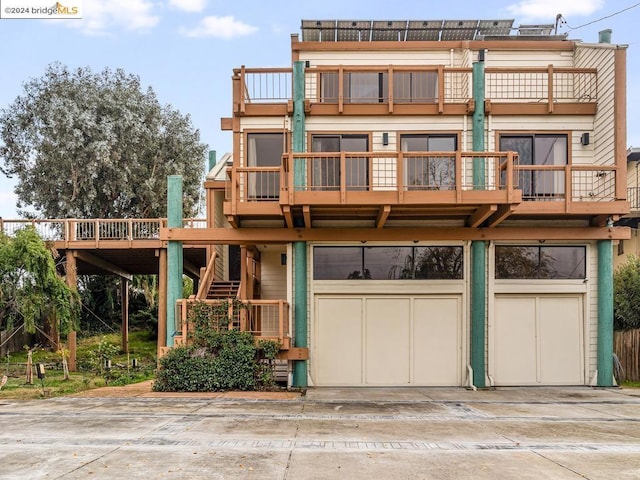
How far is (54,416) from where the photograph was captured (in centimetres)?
812

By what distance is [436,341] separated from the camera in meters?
11.7

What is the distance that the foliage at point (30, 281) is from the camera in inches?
593

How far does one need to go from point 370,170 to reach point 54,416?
296 inches

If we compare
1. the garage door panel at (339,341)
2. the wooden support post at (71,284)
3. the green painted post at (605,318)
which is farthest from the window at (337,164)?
the wooden support post at (71,284)

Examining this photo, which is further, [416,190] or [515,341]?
[515,341]

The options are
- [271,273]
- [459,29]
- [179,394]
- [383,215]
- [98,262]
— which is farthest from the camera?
[98,262]

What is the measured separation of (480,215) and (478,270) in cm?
146

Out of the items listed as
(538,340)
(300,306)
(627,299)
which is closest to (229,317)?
(300,306)

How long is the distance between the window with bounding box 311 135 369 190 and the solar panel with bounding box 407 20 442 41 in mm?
4246

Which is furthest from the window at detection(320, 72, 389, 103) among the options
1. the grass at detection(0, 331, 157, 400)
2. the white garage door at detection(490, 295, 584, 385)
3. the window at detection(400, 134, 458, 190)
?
the grass at detection(0, 331, 157, 400)

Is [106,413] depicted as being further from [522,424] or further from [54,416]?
[522,424]

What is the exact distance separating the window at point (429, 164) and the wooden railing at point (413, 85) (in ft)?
2.43

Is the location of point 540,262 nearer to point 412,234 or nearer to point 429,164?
point 412,234

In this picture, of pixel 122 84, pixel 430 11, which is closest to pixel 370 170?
pixel 430 11
